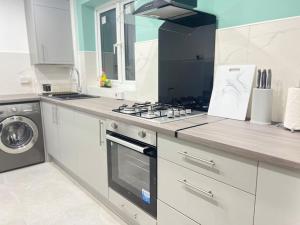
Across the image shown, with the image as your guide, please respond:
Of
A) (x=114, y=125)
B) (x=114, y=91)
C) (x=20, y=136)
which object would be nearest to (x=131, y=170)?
(x=114, y=125)

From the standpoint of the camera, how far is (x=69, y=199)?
217 cm

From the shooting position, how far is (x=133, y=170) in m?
1.63

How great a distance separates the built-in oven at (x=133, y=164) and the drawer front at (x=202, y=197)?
0.09 metres

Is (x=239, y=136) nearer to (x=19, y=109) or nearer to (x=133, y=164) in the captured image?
(x=133, y=164)

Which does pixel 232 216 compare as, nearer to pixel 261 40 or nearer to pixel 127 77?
pixel 261 40

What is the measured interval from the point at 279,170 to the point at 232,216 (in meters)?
0.33

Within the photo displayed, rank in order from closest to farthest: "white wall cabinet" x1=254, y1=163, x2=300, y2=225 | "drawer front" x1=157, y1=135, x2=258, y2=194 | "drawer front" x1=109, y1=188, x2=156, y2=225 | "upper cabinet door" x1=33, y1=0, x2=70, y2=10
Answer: "white wall cabinet" x1=254, y1=163, x2=300, y2=225, "drawer front" x1=157, y1=135, x2=258, y2=194, "drawer front" x1=109, y1=188, x2=156, y2=225, "upper cabinet door" x1=33, y1=0, x2=70, y2=10

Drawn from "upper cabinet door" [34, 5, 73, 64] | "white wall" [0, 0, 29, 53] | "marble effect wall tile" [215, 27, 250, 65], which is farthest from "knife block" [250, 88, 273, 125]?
"white wall" [0, 0, 29, 53]

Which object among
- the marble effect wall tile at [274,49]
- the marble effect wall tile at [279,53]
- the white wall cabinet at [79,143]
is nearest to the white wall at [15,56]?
the white wall cabinet at [79,143]

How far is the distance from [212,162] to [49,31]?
2.95m

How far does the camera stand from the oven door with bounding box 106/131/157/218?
143 cm

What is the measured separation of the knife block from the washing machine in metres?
2.57

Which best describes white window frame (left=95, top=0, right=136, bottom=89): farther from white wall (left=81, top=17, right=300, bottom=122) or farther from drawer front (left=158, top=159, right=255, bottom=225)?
drawer front (left=158, top=159, right=255, bottom=225)

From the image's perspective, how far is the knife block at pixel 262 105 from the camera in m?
1.31
